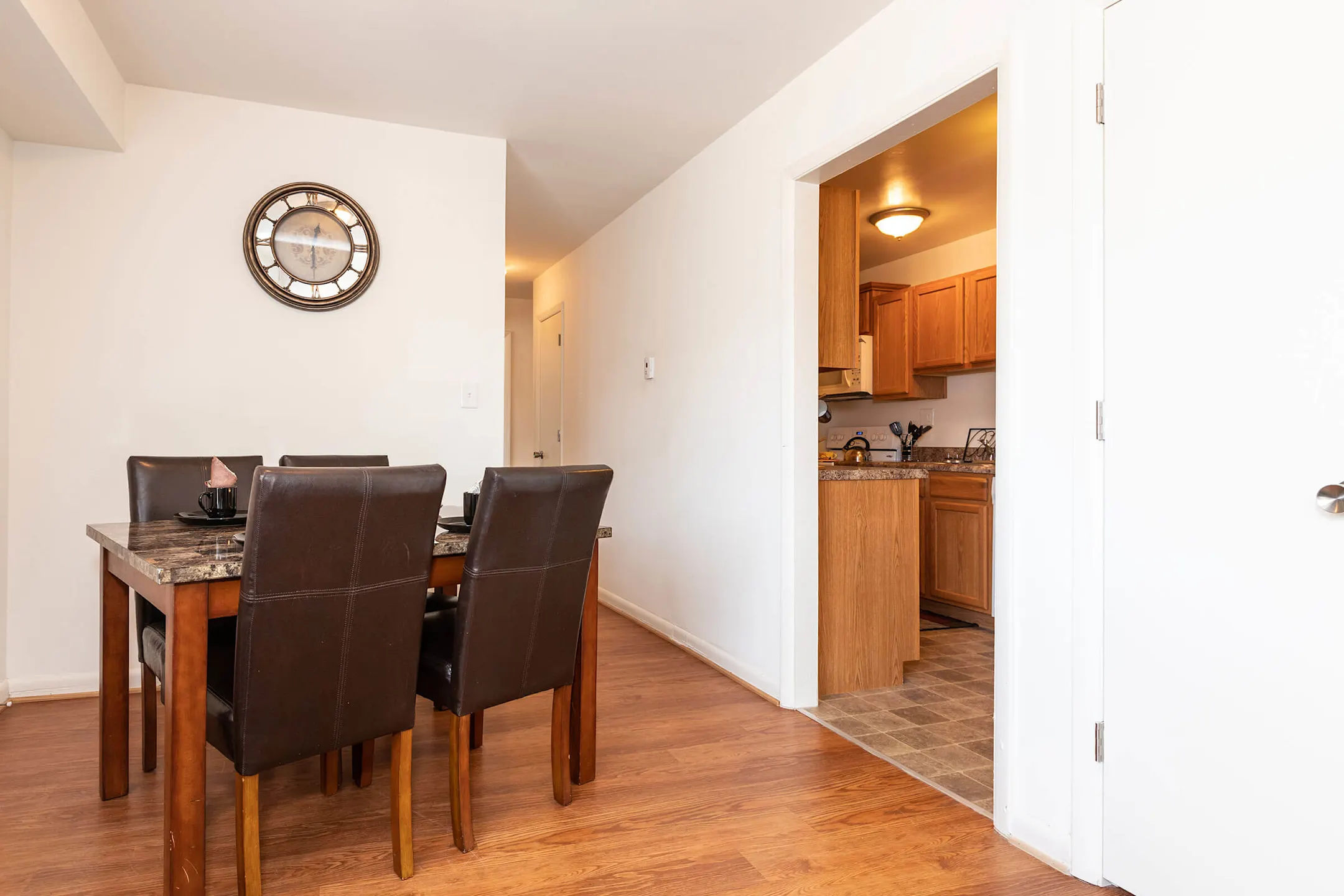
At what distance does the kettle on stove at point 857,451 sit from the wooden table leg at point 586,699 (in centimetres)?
344

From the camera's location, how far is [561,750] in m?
2.19

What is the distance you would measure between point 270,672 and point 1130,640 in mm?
1844

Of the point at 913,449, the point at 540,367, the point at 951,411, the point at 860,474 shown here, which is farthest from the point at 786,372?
the point at 540,367

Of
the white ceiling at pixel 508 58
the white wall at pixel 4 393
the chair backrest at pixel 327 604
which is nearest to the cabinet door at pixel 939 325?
the white ceiling at pixel 508 58

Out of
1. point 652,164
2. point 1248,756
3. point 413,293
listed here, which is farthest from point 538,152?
point 1248,756

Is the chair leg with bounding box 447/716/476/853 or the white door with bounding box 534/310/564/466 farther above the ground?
the white door with bounding box 534/310/564/466

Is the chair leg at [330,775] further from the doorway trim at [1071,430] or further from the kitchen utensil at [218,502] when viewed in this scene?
the doorway trim at [1071,430]

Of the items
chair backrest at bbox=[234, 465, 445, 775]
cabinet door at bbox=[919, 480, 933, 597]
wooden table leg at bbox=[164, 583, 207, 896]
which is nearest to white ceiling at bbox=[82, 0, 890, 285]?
chair backrest at bbox=[234, 465, 445, 775]

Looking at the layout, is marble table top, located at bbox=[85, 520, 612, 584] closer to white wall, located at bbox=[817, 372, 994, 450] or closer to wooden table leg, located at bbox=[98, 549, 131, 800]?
wooden table leg, located at bbox=[98, 549, 131, 800]

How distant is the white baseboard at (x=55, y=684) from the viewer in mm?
3133

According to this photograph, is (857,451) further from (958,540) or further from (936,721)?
(936,721)

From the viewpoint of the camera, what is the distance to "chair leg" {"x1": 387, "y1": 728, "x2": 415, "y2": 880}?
5.98 feet

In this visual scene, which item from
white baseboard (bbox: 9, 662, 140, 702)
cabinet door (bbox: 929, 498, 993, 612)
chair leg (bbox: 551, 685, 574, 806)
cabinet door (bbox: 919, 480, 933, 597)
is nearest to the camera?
chair leg (bbox: 551, 685, 574, 806)

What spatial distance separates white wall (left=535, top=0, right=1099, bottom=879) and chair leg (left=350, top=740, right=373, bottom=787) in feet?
5.06
